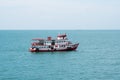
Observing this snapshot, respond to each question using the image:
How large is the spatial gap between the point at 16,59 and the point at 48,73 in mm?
27513

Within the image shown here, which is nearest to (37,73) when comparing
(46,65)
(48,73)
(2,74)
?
(48,73)

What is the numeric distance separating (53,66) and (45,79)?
18.5m

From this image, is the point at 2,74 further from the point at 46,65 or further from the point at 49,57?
the point at 49,57

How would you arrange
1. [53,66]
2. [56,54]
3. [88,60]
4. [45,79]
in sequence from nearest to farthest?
1. [45,79]
2. [53,66]
3. [88,60]
4. [56,54]

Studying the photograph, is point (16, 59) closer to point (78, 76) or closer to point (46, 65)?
point (46, 65)

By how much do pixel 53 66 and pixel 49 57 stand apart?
18170mm

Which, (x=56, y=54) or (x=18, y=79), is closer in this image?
(x=18, y=79)

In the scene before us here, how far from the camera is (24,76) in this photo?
226ft

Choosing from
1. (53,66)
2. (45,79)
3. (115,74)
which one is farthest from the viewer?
(53,66)

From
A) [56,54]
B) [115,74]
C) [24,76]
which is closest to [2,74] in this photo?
[24,76]

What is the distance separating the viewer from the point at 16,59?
323 ft

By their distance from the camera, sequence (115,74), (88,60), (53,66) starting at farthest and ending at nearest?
(88,60), (53,66), (115,74)

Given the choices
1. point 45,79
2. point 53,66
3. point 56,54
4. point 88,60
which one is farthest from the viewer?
point 56,54

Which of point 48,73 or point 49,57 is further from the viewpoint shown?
point 49,57
